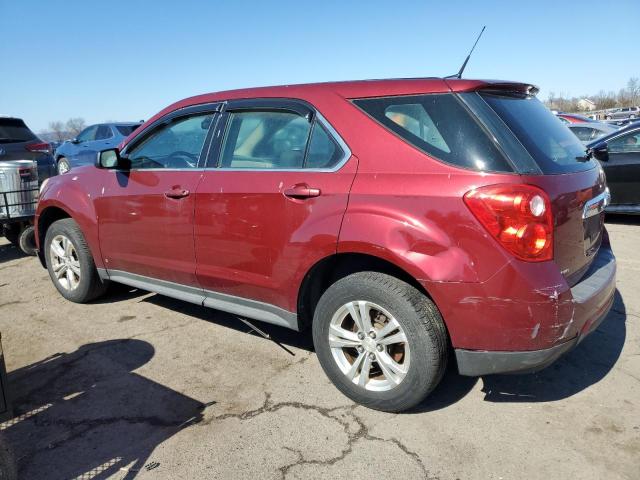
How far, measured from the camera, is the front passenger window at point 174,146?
11.8 ft

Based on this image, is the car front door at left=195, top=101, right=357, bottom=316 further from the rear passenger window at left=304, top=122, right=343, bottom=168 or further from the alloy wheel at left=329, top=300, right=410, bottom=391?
the alloy wheel at left=329, top=300, right=410, bottom=391

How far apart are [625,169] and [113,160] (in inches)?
274

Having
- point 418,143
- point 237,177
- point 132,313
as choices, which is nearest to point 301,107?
point 237,177

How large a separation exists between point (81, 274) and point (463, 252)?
3.51 m

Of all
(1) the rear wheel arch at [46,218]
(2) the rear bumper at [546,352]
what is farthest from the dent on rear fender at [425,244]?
(1) the rear wheel arch at [46,218]

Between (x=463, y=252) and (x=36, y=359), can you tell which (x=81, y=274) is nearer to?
(x=36, y=359)

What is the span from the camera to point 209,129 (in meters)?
3.55

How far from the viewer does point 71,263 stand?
4.65m

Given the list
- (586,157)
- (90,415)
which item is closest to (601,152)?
(586,157)

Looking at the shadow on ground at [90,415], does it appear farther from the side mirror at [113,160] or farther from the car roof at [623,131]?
the car roof at [623,131]

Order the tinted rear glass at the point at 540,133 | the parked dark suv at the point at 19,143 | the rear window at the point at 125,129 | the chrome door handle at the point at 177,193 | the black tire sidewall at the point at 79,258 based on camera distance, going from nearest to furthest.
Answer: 1. the tinted rear glass at the point at 540,133
2. the chrome door handle at the point at 177,193
3. the black tire sidewall at the point at 79,258
4. the parked dark suv at the point at 19,143
5. the rear window at the point at 125,129

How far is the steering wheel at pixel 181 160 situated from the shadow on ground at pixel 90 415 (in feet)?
4.50

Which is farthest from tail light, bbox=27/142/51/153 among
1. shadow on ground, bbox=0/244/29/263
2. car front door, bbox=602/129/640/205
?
car front door, bbox=602/129/640/205

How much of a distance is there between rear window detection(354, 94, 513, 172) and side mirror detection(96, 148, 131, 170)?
2132 mm
